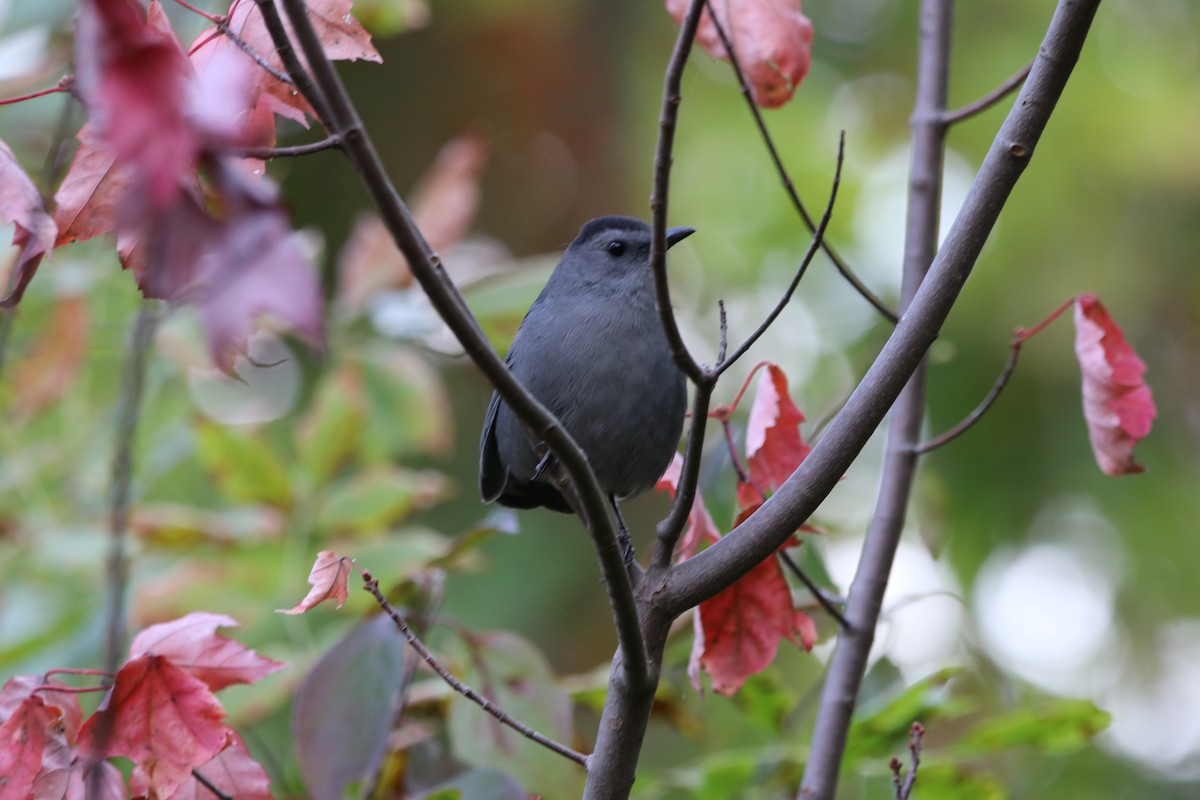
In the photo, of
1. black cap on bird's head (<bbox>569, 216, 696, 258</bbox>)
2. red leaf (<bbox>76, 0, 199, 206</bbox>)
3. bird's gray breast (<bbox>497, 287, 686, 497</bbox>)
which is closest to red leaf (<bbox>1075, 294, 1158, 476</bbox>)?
bird's gray breast (<bbox>497, 287, 686, 497</bbox>)

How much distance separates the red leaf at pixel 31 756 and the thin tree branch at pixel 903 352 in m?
0.87

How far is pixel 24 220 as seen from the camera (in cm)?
153

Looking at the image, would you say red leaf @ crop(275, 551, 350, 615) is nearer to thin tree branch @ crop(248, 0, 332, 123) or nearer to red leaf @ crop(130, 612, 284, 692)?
red leaf @ crop(130, 612, 284, 692)

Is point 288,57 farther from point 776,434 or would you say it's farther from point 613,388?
point 613,388

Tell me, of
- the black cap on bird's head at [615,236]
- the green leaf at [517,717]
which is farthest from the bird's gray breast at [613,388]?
the green leaf at [517,717]

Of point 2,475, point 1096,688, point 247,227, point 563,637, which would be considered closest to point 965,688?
point 1096,688

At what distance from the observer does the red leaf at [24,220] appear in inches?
59.6

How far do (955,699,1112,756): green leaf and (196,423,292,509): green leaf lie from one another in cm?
182

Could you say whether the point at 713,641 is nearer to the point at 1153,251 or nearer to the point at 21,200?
the point at 21,200

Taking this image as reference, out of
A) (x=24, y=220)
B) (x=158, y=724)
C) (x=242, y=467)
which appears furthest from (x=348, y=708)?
(x=242, y=467)

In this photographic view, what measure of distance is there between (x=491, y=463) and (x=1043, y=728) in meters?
1.36

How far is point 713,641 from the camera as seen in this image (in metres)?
1.93

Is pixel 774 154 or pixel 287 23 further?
pixel 774 154

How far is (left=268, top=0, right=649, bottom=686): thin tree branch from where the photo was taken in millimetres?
1165
